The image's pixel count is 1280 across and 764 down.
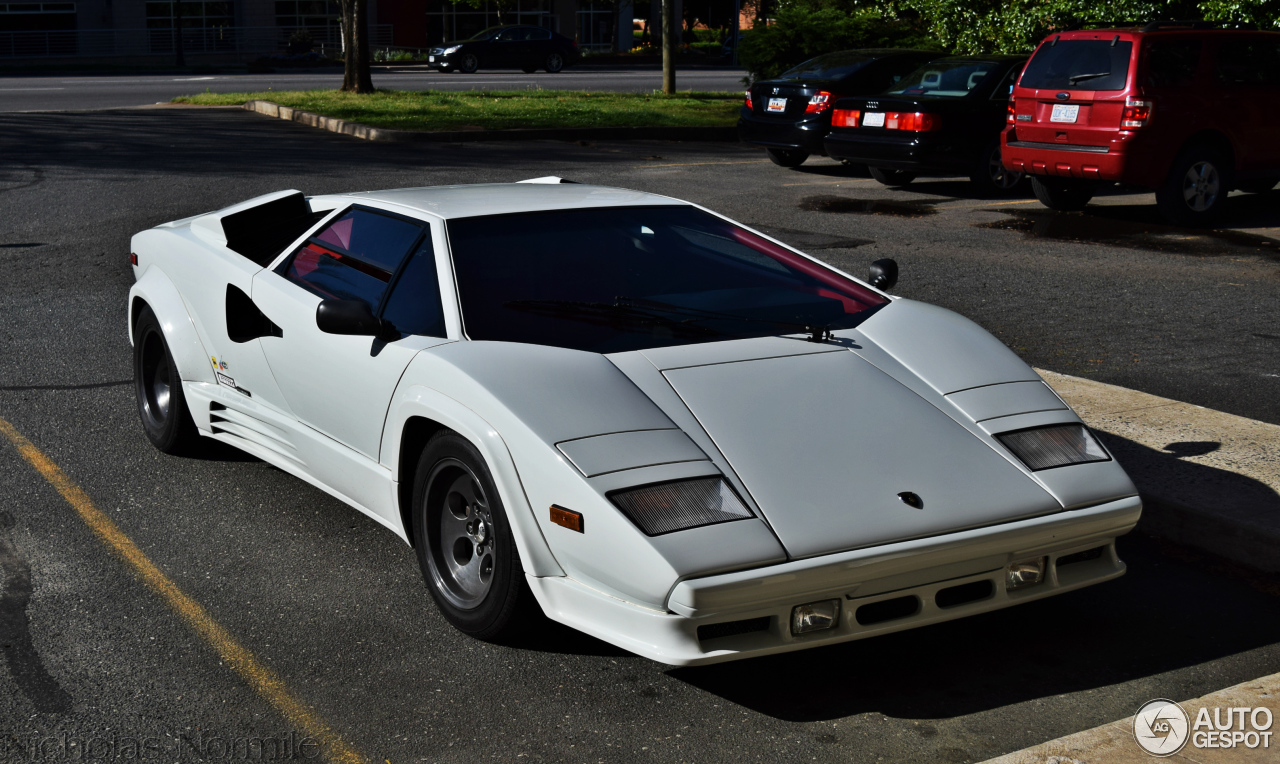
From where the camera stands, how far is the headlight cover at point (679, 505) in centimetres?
314

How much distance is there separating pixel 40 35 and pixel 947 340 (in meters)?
52.1

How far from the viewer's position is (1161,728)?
122 inches

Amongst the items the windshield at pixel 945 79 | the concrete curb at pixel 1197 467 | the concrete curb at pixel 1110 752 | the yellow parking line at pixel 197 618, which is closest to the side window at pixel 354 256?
the yellow parking line at pixel 197 618

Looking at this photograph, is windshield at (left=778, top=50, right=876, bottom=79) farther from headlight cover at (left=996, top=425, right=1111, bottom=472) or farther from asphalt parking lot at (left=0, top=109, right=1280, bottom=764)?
headlight cover at (left=996, top=425, right=1111, bottom=472)

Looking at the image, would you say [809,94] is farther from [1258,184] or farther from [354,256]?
[354,256]

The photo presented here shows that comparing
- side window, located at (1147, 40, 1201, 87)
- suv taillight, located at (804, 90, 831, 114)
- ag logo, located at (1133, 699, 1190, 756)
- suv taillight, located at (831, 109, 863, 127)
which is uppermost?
side window, located at (1147, 40, 1201, 87)

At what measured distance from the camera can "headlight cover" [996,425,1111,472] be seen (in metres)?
3.59

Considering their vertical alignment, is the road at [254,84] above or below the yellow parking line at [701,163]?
above

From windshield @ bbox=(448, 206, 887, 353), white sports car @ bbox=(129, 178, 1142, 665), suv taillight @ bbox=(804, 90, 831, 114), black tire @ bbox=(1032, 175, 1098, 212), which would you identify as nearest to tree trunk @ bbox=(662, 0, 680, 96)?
suv taillight @ bbox=(804, 90, 831, 114)

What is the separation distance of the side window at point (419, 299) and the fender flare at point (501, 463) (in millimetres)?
301

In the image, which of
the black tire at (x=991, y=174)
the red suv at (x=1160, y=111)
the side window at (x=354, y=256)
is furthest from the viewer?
the black tire at (x=991, y=174)

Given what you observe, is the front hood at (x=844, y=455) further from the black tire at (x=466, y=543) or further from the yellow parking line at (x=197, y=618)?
the yellow parking line at (x=197, y=618)

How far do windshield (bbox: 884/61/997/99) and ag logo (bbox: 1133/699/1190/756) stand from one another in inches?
455

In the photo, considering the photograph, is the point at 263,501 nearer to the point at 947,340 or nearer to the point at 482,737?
the point at 482,737
